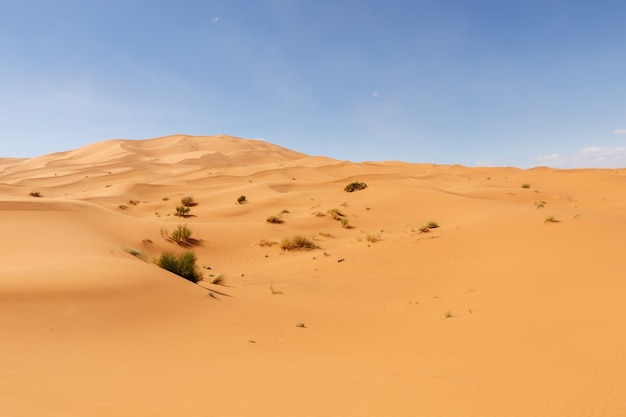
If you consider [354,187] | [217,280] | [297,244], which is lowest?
[217,280]

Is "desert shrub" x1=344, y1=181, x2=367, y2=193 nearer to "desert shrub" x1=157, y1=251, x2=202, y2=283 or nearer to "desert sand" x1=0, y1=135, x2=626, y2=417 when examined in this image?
"desert sand" x1=0, y1=135, x2=626, y2=417

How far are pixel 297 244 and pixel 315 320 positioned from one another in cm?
785

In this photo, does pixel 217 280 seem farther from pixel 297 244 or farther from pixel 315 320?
pixel 297 244

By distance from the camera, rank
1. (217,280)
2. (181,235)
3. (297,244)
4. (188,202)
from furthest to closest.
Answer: (188,202)
(297,244)
(181,235)
(217,280)

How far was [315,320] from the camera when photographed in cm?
734

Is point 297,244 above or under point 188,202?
under

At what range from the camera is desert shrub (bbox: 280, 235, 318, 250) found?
15.1m

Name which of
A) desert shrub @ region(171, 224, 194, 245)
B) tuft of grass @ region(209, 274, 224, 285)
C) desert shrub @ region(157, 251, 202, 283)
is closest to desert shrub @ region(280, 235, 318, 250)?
desert shrub @ region(171, 224, 194, 245)

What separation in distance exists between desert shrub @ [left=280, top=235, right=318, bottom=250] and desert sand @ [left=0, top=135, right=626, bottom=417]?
0.46m

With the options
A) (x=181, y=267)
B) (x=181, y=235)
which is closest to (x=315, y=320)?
(x=181, y=267)

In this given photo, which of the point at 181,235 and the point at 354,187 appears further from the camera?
the point at 354,187

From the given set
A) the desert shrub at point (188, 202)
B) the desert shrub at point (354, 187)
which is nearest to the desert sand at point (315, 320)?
the desert shrub at point (188, 202)

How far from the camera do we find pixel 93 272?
22.1 ft

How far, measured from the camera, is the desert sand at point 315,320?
3.82m
